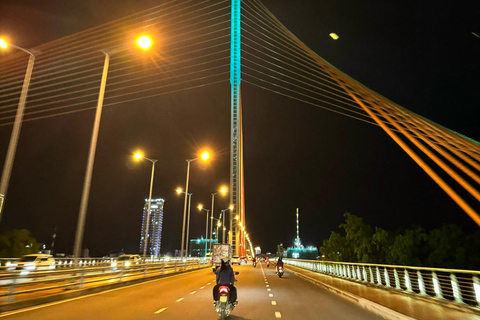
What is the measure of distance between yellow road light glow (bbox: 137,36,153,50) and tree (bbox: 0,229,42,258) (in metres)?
58.3

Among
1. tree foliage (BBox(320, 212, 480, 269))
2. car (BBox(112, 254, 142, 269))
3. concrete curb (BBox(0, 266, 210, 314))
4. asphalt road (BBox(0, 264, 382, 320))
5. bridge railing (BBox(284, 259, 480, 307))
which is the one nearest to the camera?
asphalt road (BBox(0, 264, 382, 320))

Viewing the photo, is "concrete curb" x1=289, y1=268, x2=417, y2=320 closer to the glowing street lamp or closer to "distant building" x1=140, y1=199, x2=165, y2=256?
the glowing street lamp

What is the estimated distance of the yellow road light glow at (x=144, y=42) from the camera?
15536 millimetres

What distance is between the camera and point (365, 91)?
45.3ft

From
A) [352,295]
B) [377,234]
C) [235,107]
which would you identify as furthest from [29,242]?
[377,234]

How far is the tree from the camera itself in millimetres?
60500

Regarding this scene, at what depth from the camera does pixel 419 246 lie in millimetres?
96625

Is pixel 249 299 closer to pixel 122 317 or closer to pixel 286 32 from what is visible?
pixel 122 317

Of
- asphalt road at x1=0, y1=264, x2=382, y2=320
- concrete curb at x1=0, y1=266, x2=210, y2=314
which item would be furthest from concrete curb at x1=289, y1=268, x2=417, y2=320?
concrete curb at x1=0, y1=266, x2=210, y2=314

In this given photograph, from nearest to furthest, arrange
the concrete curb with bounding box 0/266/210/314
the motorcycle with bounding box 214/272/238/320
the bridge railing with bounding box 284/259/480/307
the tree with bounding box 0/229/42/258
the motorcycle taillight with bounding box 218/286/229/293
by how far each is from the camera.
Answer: the motorcycle with bounding box 214/272/238/320 → the motorcycle taillight with bounding box 218/286/229/293 → the concrete curb with bounding box 0/266/210/314 → the bridge railing with bounding box 284/259/480/307 → the tree with bounding box 0/229/42/258

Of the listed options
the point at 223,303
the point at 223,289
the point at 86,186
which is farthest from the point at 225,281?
the point at 86,186

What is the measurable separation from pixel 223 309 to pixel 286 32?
14976 millimetres

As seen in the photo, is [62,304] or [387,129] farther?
[62,304]

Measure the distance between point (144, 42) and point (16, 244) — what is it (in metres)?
59.7
